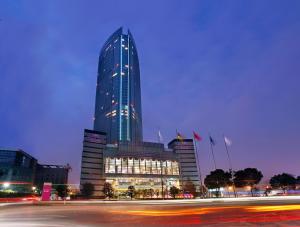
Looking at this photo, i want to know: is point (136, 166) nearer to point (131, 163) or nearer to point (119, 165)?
point (131, 163)

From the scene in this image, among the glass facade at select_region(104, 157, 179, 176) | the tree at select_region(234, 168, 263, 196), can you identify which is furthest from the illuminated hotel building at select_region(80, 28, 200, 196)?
the tree at select_region(234, 168, 263, 196)

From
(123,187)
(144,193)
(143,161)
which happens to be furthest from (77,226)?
(143,161)

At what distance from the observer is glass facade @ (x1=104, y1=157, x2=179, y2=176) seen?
147 m

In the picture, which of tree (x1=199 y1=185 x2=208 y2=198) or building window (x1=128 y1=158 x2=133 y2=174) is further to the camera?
building window (x1=128 y1=158 x2=133 y2=174)

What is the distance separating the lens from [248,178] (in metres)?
99.6

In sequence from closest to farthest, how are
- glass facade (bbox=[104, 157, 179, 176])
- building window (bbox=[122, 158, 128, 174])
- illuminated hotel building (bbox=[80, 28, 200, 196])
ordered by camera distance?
illuminated hotel building (bbox=[80, 28, 200, 196]), glass facade (bbox=[104, 157, 179, 176]), building window (bbox=[122, 158, 128, 174])

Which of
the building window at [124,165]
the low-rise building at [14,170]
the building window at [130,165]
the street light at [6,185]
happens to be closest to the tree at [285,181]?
the building window at [130,165]

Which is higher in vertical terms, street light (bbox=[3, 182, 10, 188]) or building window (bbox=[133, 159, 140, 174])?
building window (bbox=[133, 159, 140, 174])

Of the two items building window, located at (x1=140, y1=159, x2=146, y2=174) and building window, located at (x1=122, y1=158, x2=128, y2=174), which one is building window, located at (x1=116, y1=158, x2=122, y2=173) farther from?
building window, located at (x1=140, y1=159, x2=146, y2=174)

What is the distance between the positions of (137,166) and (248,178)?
78.4 m

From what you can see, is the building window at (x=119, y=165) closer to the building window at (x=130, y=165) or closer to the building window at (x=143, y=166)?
the building window at (x=130, y=165)

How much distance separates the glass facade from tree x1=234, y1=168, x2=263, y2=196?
63.1m

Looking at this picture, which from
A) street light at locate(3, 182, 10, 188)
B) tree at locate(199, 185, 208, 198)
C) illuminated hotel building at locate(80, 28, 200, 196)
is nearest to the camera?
tree at locate(199, 185, 208, 198)

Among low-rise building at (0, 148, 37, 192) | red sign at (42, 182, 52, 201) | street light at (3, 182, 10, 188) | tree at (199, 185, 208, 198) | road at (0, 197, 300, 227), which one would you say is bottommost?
tree at (199, 185, 208, 198)
